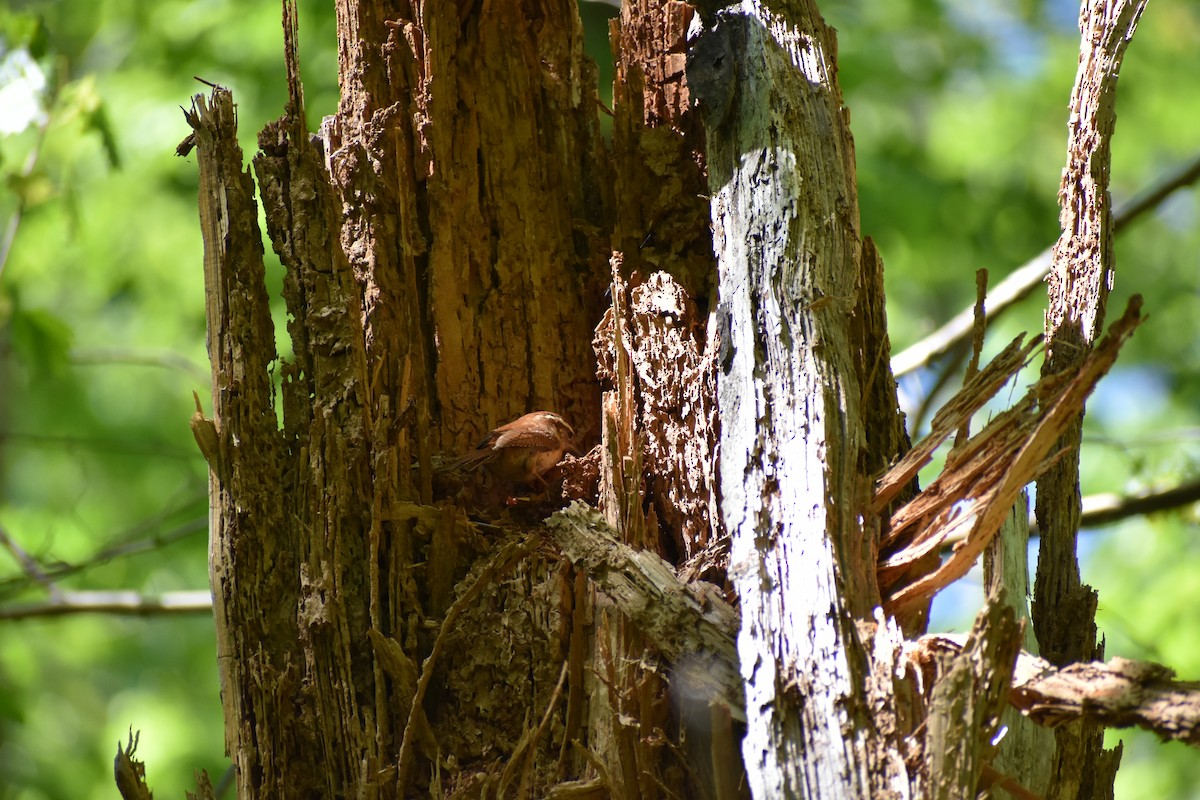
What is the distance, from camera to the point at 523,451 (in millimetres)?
1937

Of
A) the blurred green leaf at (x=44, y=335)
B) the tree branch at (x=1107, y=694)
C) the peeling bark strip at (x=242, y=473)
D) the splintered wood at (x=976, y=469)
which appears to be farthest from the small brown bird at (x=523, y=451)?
Answer: the blurred green leaf at (x=44, y=335)

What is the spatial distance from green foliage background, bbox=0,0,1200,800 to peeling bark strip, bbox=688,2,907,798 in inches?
83.9

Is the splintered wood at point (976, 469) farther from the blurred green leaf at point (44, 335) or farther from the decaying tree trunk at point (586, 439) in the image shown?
the blurred green leaf at point (44, 335)

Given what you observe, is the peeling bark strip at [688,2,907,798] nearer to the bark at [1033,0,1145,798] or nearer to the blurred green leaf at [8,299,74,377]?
the bark at [1033,0,1145,798]

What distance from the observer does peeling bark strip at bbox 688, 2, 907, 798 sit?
1.36 meters

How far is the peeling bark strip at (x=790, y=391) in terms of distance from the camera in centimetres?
136

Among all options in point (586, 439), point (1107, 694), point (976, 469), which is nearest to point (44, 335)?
point (586, 439)

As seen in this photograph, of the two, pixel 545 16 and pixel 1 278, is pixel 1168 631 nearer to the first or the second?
pixel 545 16

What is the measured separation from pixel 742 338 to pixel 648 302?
414 millimetres

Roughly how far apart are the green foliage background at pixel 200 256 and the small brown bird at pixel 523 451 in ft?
6.85

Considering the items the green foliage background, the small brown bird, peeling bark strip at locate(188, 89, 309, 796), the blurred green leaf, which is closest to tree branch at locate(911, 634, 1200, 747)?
the small brown bird

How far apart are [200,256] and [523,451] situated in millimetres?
3667

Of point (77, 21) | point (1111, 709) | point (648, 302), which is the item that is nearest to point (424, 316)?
point (648, 302)

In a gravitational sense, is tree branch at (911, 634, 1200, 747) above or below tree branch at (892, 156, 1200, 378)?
below
